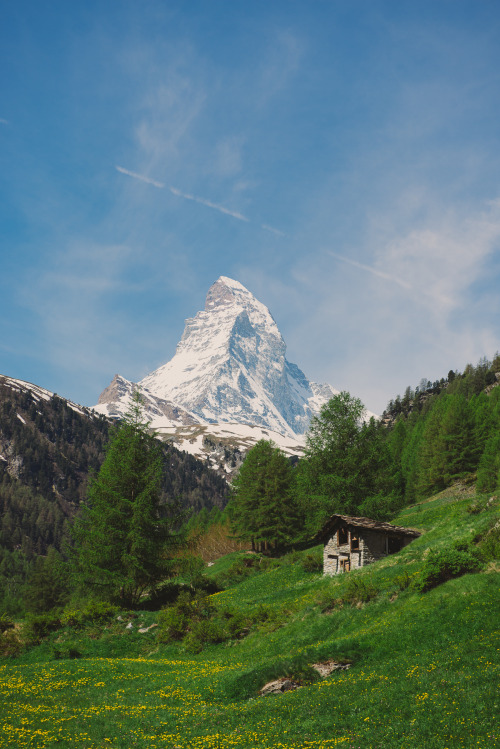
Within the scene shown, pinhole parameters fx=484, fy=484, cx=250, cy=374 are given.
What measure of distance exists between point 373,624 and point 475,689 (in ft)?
28.7

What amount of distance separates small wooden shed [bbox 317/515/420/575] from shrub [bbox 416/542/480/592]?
12.0 meters

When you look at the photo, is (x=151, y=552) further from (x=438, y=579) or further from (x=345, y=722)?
(x=345, y=722)

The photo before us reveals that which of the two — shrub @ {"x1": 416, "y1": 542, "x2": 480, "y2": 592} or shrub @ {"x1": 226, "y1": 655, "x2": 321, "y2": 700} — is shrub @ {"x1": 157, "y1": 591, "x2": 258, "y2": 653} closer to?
shrub @ {"x1": 226, "y1": 655, "x2": 321, "y2": 700}

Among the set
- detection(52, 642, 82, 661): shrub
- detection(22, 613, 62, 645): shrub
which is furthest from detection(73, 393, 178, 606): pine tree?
detection(52, 642, 82, 661): shrub

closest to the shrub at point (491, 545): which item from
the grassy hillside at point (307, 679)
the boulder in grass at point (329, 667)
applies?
the grassy hillside at point (307, 679)

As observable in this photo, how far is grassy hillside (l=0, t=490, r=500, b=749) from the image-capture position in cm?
1264

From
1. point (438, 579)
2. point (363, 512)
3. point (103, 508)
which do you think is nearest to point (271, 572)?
point (363, 512)

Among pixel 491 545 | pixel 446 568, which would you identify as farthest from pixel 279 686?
pixel 491 545

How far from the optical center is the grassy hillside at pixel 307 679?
12641 mm

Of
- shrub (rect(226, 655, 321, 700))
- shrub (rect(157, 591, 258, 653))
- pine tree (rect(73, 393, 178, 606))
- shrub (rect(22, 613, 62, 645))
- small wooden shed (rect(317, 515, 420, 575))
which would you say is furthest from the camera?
pine tree (rect(73, 393, 178, 606))

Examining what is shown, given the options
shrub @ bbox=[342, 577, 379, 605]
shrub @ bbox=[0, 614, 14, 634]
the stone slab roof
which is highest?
the stone slab roof

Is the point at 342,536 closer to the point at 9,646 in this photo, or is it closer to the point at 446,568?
the point at 446,568

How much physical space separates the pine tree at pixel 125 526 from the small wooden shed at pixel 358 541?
1279 cm

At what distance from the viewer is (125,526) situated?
1469 inches
